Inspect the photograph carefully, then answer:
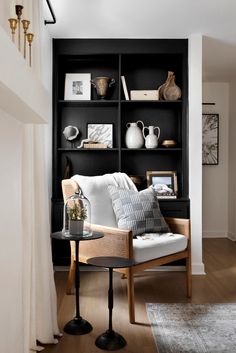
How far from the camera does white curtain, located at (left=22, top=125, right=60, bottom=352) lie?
2.14 m

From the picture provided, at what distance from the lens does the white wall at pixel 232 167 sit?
6184 mm

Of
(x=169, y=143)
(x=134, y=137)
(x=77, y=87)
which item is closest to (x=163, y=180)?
(x=169, y=143)

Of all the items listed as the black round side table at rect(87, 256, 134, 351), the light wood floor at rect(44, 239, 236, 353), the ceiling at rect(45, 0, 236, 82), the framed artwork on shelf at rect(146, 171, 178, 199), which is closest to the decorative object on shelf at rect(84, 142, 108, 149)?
the framed artwork on shelf at rect(146, 171, 178, 199)

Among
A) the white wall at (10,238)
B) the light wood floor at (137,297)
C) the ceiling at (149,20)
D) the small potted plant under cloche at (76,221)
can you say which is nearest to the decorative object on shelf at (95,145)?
the ceiling at (149,20)

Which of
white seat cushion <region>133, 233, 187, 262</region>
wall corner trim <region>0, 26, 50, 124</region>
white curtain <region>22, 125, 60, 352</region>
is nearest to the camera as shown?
wall corner trim <region>0, 26, 50, 124</region>

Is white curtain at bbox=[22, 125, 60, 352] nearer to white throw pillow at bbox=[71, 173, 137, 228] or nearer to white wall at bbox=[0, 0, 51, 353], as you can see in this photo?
white wall at bbox=[0, 0, 51, 353]

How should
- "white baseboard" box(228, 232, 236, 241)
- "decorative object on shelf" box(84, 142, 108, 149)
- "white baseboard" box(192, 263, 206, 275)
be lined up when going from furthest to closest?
"white baseboard" box(228, 232, 236, 241) < "decorative object on shelf" box(84, 142, 108, 149) < "white baseboard" box(192, 263, 206, 275)

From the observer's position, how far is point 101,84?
A: 4.29 metres

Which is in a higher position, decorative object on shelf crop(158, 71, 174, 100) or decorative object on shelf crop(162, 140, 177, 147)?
decorative object on shelf crop(158, 71, 174, 100)

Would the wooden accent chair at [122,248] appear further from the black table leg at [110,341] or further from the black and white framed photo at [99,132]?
the black and white framed photo at [99,132]

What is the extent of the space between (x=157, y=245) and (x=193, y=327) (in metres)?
0.65

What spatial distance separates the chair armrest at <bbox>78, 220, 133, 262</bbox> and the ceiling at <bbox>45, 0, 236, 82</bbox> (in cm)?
186

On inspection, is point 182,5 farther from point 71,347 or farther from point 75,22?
point 71,347

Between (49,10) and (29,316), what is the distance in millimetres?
2555
